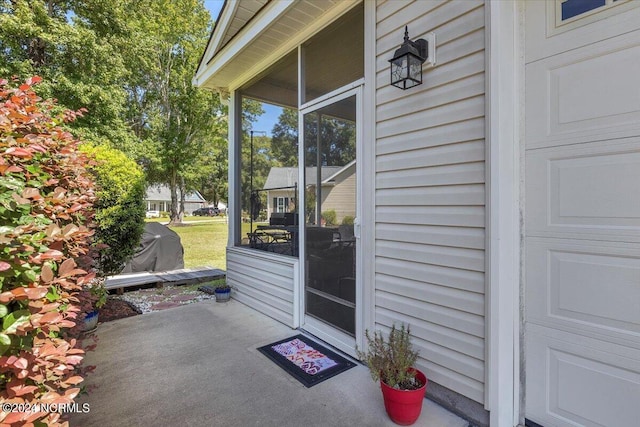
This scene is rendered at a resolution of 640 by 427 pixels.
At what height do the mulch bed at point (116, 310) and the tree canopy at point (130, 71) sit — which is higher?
the tree canopy at point (130, 71)

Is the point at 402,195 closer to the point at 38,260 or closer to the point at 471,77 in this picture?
the point at 471,77

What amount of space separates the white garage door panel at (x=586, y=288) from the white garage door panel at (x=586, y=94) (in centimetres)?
60

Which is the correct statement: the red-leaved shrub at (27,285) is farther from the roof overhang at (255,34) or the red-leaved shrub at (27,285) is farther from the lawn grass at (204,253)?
the lawn grass at (204,253)

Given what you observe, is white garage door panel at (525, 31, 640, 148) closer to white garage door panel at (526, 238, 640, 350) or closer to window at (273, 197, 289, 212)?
white garage door panel at (526, 238, 640, 350)

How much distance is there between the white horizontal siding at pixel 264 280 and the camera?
11.6ft

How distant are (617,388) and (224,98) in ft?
18.2

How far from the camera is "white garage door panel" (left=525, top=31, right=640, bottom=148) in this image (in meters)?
1.54

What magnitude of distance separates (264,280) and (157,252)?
3326 mm

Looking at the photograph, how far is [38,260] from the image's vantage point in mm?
1036

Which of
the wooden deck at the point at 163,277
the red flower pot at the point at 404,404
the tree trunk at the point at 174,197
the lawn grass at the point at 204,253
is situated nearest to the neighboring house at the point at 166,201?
the tree trunk at the point at 174,197

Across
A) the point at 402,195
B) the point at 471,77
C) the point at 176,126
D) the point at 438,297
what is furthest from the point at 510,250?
the point at 176,126

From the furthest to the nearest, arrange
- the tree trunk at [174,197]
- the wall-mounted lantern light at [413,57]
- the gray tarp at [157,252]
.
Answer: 1. the tree trunk at [174,197]
2. the gray tarp at [157,252]
3. the wall-mounted lantern light at [413,57]

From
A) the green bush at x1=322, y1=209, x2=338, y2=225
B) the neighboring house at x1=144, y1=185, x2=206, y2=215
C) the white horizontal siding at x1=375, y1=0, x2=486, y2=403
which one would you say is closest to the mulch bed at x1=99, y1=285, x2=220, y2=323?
the green bush at x1=322, y1=209, x2=338, y2=225

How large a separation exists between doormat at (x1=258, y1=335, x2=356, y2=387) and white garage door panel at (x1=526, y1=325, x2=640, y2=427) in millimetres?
1342
